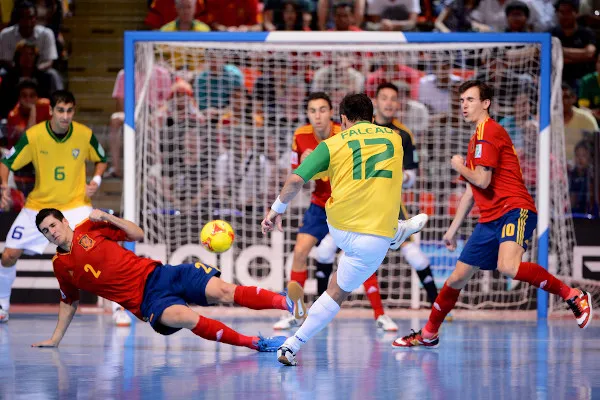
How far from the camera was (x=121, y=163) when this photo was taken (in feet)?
34.8

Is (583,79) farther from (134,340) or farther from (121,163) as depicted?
(134,340)

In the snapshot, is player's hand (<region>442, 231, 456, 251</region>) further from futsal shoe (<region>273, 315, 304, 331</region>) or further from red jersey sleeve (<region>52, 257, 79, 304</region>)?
red jersey sleeve (<region>52, 257, 79, 304</region>)

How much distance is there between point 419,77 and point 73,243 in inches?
230

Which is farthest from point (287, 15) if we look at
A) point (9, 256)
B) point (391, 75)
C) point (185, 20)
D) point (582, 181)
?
point (9, 256)

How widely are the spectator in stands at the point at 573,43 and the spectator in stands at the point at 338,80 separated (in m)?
2.90

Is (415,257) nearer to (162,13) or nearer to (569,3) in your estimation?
(569,3)

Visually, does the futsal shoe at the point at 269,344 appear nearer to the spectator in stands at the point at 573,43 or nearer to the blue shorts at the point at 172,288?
the blue shorts at the point at 172,288

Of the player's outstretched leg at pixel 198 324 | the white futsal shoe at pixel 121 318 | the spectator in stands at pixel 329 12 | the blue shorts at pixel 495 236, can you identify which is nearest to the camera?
the player's outstretched leg at pixel 198 324

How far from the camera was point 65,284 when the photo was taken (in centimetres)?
664

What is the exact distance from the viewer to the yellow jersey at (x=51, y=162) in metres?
8.68

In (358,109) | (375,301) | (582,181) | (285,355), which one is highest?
(358,109)

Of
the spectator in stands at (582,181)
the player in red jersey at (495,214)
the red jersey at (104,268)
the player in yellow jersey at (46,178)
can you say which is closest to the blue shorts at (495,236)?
the player in red jersey at (495,214)

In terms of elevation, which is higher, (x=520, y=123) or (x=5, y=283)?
(x=520, y=123)

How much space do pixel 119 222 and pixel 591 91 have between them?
7466mm
